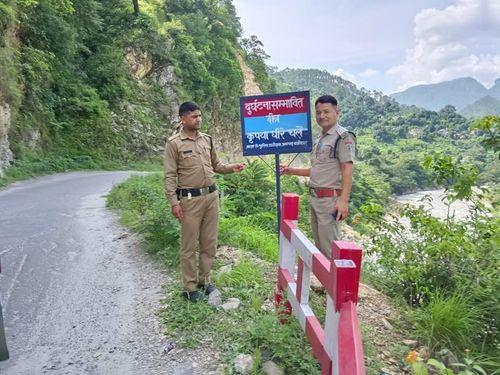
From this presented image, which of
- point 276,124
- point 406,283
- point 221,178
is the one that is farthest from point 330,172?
point 221,178

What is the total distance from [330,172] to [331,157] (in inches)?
5.4

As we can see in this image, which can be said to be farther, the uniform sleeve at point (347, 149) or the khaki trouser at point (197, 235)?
the khaki trouser at point (197, 235)

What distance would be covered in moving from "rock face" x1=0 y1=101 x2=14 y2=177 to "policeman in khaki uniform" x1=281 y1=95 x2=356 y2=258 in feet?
44.6

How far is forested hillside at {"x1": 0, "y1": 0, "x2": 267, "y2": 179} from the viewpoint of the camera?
1730cm

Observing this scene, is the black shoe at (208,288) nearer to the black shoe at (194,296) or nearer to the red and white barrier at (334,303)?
the black shoe at (194,296)

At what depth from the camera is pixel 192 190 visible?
4.09 metres

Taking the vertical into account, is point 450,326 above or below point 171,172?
below

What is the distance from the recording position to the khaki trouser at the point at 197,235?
4.13 m

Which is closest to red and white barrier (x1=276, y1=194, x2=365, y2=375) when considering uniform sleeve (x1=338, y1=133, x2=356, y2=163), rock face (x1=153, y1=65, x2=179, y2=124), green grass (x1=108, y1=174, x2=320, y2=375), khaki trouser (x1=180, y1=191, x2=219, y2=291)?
green grass (x1=108, y1=174, x2=320, y2=375)

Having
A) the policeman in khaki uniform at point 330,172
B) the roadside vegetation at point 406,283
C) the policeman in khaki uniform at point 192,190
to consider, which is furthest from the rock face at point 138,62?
the policeman in khaki uniform at point 330,172

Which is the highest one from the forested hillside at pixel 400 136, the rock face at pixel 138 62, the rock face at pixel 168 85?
the rock face at pixel 138 62

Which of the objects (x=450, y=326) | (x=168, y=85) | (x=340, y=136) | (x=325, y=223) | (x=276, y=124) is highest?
(x=168, y=85)

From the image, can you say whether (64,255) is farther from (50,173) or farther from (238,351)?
(50,173)

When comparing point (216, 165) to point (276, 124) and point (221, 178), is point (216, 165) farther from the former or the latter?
point (221, 178)
